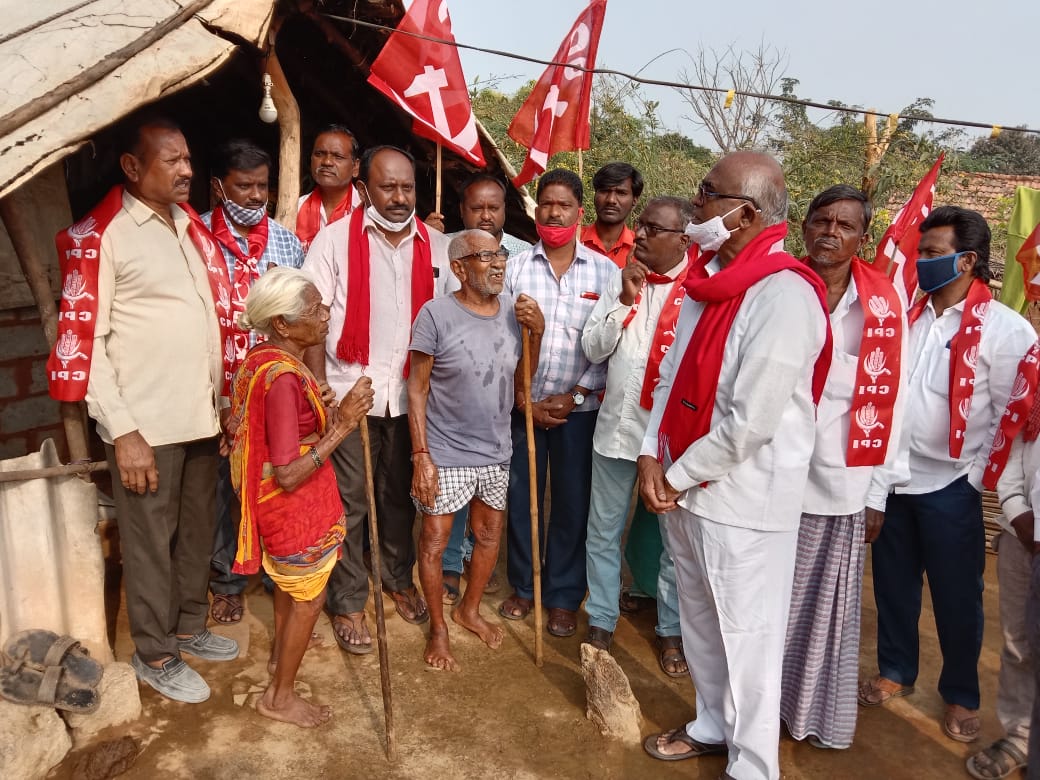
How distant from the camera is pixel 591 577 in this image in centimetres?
386

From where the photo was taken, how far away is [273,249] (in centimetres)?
385

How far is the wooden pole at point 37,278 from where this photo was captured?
3043 millimetres

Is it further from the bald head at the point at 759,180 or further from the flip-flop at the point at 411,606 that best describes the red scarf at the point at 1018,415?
the flip-flop at the point at 411,606

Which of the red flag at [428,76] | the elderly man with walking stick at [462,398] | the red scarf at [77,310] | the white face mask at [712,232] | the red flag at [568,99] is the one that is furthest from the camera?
the red flag at [568,99]

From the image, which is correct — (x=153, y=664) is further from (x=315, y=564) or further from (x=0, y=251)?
(x=0, y=251)

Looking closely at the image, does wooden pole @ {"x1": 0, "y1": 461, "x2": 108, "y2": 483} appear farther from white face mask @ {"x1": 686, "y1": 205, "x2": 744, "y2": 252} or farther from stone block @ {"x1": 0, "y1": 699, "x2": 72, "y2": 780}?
white face mask @ {"x1": 686, "y1": 205, "x2": 744, "y2": 252}

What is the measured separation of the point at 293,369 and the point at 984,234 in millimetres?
2960

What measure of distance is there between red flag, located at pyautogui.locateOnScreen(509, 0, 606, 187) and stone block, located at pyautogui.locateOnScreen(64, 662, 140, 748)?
3554 millimetres

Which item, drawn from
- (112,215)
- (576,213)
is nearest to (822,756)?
(576,213)

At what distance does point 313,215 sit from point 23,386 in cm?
184

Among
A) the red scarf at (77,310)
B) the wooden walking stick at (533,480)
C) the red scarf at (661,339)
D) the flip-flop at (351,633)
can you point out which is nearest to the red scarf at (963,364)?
the red scarf at (661,339)

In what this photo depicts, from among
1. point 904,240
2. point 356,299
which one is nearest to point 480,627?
point 356,299

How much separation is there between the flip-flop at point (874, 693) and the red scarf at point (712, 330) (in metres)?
1.76

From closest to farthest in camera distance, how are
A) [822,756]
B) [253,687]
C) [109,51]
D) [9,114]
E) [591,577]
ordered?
[9,114]
[109,51]
[822,756]
[253,687]
[591,577]
